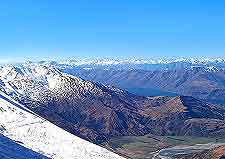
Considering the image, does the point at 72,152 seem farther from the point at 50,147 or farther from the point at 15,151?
the point at 15,151

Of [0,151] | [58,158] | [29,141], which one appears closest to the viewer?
[0,151]

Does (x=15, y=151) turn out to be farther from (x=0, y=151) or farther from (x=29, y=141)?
(x=29, y=141)

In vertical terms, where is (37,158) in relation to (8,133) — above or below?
below

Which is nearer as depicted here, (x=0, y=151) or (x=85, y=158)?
(x=0, y=151)

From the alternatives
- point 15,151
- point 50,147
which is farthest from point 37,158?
point 50,147

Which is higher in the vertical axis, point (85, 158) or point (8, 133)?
point (8, 133)

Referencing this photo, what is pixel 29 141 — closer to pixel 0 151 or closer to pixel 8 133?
pixel 8 133

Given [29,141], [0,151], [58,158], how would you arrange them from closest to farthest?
[0,151] < [58,158] < [29,141]

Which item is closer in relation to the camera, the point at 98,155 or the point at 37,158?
the point at 37,158

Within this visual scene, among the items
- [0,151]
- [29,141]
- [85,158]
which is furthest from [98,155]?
[0,151]
